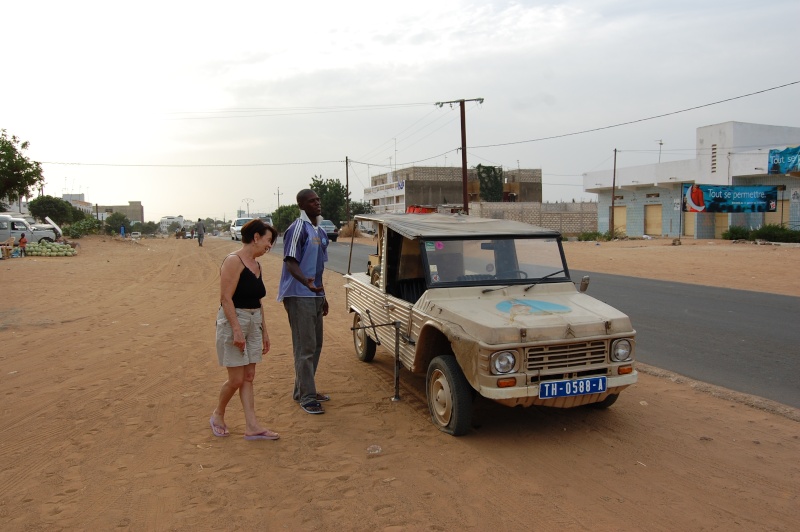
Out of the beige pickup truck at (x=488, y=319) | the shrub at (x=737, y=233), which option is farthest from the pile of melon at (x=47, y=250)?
the shrub at (x=737, y=233)

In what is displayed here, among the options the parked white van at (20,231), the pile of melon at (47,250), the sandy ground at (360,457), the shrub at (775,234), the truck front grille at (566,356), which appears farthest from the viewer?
the parked white van at (20,231)

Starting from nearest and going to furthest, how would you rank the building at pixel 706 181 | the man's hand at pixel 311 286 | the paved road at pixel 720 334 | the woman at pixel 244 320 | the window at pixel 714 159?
1. the woman at pixel 244 320
2. the man's hand at pixel 311 286
3. the paved road at pixel 720 334
4. the building at pixel 706 181
5. the window at pixel 714 159

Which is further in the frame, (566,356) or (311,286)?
(311,286)

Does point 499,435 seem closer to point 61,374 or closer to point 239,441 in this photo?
point 239,441

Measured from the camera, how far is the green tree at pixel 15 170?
33094mm

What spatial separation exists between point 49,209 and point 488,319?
202 feet

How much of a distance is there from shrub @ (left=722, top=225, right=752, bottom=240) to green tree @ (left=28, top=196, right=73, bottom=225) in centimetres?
5553

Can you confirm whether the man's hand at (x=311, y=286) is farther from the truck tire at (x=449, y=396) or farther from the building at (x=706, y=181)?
the building at (x=706, y=181)

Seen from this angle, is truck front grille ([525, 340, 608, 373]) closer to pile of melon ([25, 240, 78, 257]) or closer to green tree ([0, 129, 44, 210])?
pile of melon ([25, 240, 78, 257])

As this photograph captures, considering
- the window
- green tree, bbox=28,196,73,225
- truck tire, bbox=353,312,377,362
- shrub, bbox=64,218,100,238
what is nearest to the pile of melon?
shrub, bbox=64,218,100,238

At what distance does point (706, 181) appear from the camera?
123ft

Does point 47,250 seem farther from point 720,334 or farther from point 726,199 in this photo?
point 726,199

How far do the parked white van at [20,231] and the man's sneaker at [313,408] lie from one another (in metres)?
30.2

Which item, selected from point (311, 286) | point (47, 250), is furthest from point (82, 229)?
point (311, 286)
